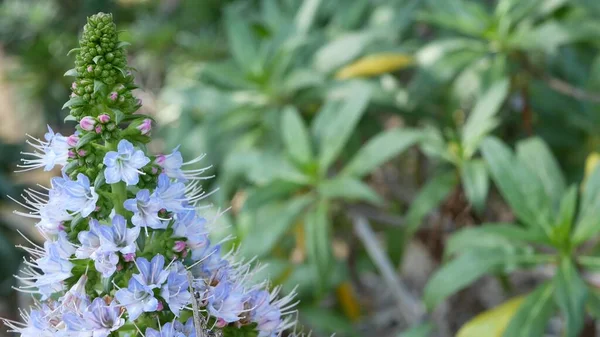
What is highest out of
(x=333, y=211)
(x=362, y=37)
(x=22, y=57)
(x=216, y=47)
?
(x=22, y=57)

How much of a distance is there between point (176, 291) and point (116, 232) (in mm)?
119

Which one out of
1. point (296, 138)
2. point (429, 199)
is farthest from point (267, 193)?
point (429, 199)

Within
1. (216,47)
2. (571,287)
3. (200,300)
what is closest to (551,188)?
(571,287)

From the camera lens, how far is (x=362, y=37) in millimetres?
3389

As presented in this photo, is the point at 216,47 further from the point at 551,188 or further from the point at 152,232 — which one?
the point at 152,232

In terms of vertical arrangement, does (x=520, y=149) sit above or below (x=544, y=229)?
above

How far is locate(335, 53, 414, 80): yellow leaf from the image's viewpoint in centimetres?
339

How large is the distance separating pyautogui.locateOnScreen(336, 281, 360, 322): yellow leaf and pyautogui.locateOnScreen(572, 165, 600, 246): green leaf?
125cm

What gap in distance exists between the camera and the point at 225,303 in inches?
47.1

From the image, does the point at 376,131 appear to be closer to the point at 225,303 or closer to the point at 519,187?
the point at 519,187

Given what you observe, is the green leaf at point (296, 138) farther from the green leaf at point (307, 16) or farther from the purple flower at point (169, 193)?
the purple flower at point (169, 193)

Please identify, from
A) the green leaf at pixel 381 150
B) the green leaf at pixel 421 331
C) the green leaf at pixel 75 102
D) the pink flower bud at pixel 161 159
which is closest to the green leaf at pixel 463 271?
the green leaf at pixel 421 331

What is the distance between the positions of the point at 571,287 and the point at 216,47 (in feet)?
9.52

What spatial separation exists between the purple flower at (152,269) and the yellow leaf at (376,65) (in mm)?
2373
